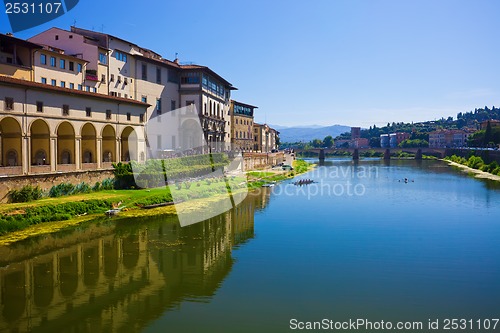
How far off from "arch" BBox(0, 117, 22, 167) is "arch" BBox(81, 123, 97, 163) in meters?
8.12

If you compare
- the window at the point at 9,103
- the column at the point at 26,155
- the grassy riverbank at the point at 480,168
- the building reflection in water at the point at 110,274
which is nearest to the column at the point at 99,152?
the column at the point at 26,155

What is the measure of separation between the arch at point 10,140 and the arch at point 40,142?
213 centimetres

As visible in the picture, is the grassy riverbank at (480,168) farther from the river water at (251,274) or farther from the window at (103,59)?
the window at (103,59)

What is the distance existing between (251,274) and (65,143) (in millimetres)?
27977

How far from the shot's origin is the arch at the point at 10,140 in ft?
115

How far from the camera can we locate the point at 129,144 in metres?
49.7

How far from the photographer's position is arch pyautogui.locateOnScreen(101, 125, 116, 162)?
153ft

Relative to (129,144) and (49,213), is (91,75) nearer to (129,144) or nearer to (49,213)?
(129,144)

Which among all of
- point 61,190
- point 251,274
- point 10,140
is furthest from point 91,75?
point 251,274

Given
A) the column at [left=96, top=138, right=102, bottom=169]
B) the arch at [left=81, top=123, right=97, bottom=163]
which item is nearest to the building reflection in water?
the column at [left=96, top=138, right=102, bottom=169]

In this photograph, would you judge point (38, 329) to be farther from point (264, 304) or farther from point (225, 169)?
point (225, 169)

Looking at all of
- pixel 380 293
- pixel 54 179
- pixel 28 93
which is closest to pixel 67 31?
pixel 28 93

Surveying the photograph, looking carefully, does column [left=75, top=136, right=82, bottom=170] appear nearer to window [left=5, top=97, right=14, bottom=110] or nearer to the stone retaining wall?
the stone retaining wall

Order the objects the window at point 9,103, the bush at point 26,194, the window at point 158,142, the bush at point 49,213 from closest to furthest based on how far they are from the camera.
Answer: the bush at point 49,213, the window at point 9,103, the bush at point 26,194, the window at point 158,142
